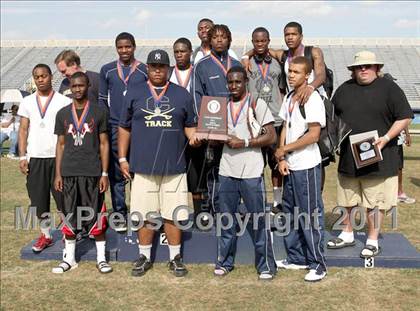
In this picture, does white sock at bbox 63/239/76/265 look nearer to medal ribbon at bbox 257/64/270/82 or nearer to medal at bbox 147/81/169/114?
medal at bbox 147/81/169/114

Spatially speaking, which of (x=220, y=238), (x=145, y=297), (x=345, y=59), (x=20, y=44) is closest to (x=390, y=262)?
(x=220, y=238)

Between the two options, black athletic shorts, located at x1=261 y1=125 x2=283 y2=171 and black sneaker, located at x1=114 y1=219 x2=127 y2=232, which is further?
black sneaker, located at x1=114 y1=219 x2=127 y2=232

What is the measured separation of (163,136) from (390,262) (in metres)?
2.52

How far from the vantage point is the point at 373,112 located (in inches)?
173

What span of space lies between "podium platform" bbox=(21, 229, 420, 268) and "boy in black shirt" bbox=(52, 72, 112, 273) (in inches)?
22.4

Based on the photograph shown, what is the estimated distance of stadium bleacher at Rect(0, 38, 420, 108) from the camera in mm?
34125

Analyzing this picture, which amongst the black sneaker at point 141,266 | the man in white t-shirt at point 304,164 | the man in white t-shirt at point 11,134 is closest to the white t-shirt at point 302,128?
the man in white t-shirt at point 304,164

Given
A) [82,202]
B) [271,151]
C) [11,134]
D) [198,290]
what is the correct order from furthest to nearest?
[11,134] < [271,151] < [82,202] < [198,290]

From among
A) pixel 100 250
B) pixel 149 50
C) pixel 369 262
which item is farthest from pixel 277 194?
pixel 149 50

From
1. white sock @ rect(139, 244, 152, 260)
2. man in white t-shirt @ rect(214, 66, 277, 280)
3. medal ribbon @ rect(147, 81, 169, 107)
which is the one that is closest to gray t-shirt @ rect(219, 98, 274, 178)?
man in white t-shirt @ rect(214, 66, 277, 280)

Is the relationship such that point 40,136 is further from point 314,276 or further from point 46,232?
point 314,276

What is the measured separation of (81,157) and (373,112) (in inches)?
105

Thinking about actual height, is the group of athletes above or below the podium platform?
above

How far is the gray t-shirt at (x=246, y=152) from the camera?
4223 mm
